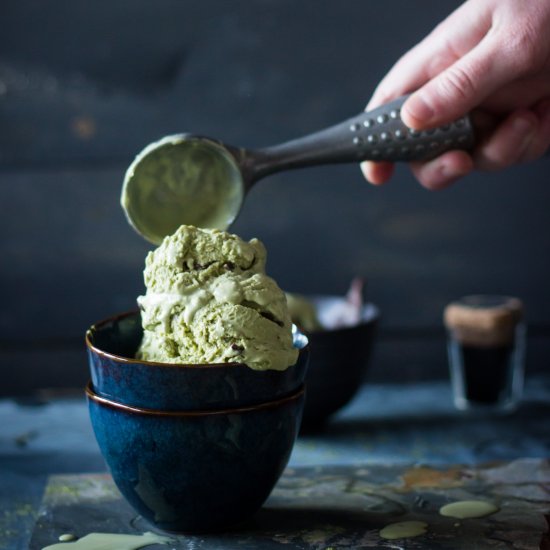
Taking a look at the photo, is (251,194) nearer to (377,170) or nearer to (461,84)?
(377,170)

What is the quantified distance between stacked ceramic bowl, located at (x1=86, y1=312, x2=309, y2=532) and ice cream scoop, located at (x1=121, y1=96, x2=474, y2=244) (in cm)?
24

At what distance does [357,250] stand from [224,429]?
110 centimetres

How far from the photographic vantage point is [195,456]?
3.11 ft

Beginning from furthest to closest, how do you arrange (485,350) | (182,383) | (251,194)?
(251,194)
(485,350)
(182,383)

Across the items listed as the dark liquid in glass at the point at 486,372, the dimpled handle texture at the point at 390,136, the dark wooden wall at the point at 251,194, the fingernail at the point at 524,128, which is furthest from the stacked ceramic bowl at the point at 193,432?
the dark wooden wall at the point at 251,194

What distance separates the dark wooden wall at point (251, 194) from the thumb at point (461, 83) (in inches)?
28.2

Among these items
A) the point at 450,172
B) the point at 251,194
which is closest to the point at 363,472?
the point at 450,172

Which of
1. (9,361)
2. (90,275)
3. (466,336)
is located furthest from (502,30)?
(9,361)

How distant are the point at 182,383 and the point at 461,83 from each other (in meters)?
0.58

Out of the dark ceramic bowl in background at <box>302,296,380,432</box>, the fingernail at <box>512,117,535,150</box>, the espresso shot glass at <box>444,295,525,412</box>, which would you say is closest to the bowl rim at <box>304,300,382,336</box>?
the dark ceramic bowl in background at <box>302,296,380,432</box>

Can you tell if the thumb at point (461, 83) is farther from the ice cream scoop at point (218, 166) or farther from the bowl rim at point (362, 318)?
the bowl rim at point (362, 318)

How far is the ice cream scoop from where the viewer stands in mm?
1172

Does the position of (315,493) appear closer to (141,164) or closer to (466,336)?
(141,164)

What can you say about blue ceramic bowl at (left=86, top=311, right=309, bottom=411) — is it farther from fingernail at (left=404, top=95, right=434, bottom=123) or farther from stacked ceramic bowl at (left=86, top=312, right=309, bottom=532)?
fingernail at (left=404, top=95, right=434, bottom=123)
